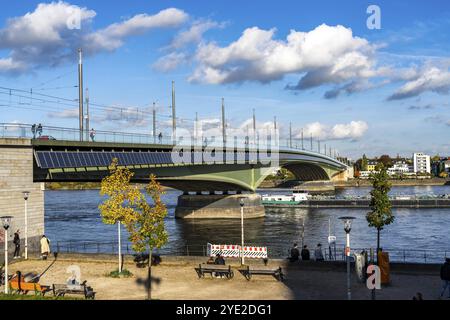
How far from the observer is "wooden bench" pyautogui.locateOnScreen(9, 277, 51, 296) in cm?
1800

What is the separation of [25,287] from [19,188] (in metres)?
12.2

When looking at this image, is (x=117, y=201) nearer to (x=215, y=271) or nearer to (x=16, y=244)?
(x=215, y=271)

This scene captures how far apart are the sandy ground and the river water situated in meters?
15.6

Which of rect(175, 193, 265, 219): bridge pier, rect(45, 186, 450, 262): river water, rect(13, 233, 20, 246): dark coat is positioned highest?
rect(13, 233, 20, 246): dark coat

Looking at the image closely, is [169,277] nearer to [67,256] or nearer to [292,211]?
[67,256]

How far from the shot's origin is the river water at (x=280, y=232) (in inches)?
1735

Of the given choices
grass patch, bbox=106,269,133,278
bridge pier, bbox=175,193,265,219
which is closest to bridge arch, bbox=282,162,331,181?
bridge pier, bbox=175,193,265,219

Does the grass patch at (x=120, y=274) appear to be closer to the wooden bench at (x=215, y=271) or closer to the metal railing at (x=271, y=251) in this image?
the wooden bench at (x=215, y=271)

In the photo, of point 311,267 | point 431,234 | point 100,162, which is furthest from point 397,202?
point 311,267

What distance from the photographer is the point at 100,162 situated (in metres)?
38.0

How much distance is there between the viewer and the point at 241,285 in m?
19.9

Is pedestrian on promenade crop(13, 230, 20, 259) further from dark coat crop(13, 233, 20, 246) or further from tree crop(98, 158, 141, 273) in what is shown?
tree crop(98, 158, 141, 273)

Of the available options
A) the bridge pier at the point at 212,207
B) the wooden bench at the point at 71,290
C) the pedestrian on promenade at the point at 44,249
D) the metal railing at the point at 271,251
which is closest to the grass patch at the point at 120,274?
the wooden bench at the point at 71,290
